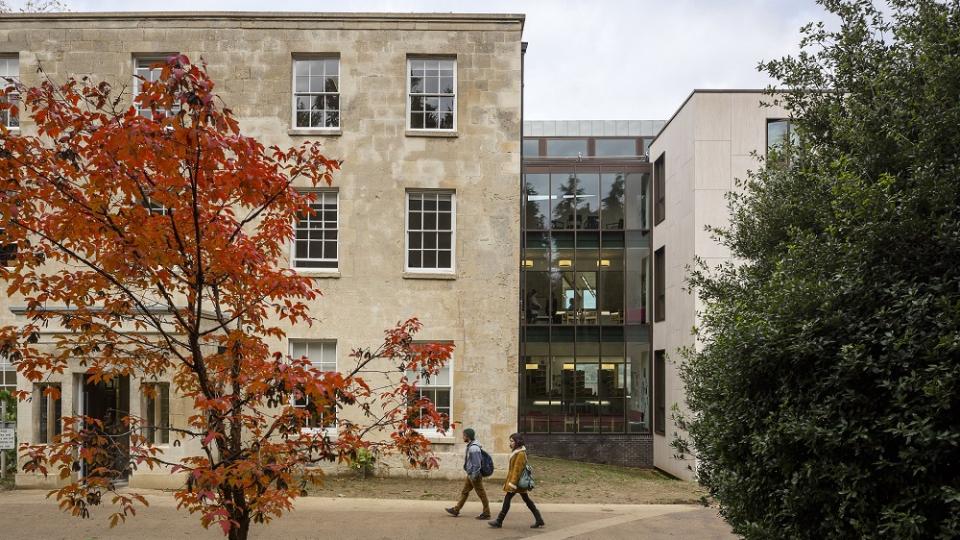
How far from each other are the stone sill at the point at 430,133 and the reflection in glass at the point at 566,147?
71.1 ft

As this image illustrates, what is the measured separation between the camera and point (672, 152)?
27.0m

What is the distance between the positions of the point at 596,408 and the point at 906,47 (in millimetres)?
23770

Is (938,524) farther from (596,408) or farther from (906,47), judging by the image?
(596,408)

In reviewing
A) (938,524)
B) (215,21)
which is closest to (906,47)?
(938,524)

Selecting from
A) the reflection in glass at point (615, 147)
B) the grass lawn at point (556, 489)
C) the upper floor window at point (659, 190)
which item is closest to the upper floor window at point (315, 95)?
the grass lawn at point (556, 489)

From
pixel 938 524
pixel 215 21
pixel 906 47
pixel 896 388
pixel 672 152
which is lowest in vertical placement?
pixel 938 524

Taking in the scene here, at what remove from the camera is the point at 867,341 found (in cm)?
645

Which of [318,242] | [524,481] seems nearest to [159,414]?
[318,242]

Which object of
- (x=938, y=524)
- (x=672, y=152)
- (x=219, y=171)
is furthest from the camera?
(x=672, y=152)

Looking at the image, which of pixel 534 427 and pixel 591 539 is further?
pixel 534 427

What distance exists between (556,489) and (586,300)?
484 inches

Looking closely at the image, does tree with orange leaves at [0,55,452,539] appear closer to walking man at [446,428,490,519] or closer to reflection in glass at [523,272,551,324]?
walking man at [446,428,490,519]

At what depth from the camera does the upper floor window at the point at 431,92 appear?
2083cm

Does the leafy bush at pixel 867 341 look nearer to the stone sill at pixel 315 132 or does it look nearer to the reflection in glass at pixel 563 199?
the stone sill at pixel 315 132
